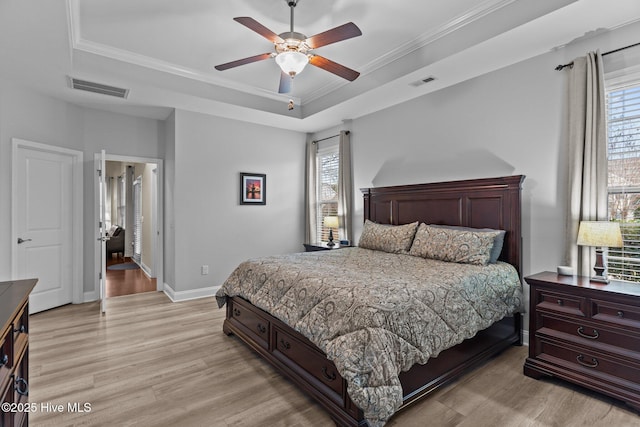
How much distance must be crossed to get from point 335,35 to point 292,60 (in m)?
0.41

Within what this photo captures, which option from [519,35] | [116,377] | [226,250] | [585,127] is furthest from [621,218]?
[226,250]

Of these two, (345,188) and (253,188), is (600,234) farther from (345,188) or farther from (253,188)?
(253,188)

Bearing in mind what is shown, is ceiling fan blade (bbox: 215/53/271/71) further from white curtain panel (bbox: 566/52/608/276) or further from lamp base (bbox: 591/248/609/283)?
lamp base (bbox: 591/248/609/283)

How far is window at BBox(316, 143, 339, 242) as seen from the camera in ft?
18.1

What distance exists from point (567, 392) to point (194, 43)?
4456 millimetres

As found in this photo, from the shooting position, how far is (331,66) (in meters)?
2.83

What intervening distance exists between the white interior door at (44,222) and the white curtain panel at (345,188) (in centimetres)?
380

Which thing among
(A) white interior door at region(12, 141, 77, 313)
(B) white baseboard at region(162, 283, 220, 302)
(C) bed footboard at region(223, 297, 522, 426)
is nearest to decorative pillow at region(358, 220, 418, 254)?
(C) bed footboard at region(223, 297, 522, 426)

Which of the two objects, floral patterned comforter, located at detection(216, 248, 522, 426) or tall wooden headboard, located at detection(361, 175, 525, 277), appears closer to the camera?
floral patterned comforter, located at detection(216, 248, 522, 426)

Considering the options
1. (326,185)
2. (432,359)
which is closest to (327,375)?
(432,359)

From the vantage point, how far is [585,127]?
8.86 ft

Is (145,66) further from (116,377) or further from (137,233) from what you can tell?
(137,233)

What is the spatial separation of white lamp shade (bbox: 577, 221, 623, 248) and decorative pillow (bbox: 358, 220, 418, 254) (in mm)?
1539

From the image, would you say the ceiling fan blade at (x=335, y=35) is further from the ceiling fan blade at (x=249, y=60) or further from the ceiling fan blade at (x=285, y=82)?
the ceiling fan blade at (x=285, y=82)
